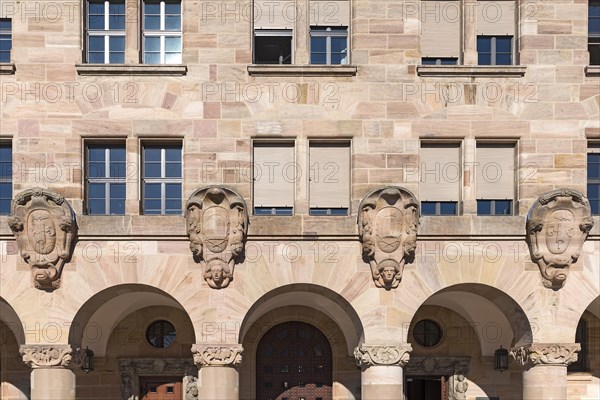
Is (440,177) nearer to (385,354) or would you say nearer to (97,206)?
(385,354)

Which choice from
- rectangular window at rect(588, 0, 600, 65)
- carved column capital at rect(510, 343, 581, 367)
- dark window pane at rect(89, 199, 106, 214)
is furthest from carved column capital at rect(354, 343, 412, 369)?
rectangular window at rect(588, 0, 600, 65)

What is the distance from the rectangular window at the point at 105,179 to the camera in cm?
1745

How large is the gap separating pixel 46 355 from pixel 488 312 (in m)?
9.82

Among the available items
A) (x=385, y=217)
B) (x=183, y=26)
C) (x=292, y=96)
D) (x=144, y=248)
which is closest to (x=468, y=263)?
(x=385, y=217)

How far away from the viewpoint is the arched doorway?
1989 cm

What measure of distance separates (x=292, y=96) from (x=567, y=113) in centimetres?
572

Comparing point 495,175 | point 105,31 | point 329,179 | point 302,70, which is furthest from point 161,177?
point 495,175

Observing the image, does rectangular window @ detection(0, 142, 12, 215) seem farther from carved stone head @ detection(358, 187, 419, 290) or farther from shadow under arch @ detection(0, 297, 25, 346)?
carved stone head @ detection(358, 187, 419, 290)

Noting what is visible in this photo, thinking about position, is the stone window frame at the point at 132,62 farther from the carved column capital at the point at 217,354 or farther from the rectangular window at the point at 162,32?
the carved column capital at the point at 217,354

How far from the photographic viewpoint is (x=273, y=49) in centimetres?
1777

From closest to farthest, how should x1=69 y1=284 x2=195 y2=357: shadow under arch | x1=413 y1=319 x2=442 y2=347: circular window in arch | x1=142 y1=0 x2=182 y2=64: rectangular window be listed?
x1=69 y1=284 x2=195 y2=357: shadow under arch
x1=142 y1=0 x2=182 y2=64: rectangular window
x1=413 y1=319 x2=442 y2=347: circular window in arch

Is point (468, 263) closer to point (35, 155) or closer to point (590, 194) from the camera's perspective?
point (590, 194)

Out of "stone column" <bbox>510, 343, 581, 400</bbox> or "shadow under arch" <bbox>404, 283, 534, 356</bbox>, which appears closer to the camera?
"stone column" <bbox>510, 343, 581, 400</bbox>

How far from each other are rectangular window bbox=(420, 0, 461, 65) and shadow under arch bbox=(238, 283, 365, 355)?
5.35 meters
